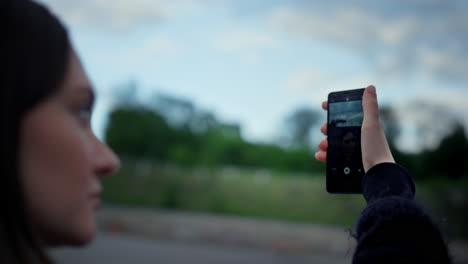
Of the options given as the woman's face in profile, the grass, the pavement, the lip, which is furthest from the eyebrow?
the grass

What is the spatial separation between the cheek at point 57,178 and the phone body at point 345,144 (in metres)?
0.67

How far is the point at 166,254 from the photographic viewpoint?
9.73 metres

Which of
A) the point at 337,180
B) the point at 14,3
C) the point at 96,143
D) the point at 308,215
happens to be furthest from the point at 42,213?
the point at 308,215

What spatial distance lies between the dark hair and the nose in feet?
0.43

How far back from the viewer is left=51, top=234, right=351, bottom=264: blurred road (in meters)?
8.98

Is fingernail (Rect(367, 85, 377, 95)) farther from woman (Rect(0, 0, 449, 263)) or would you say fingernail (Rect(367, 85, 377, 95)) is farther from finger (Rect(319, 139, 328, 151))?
woman (Rect(0, 0, 449, 263))

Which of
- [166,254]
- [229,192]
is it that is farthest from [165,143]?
[166,254]

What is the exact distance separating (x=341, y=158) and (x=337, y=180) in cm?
6

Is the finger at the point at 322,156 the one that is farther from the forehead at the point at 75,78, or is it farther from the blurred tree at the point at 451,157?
the blurred tree at the point at 451,157

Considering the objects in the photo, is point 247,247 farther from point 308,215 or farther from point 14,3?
point 14,3

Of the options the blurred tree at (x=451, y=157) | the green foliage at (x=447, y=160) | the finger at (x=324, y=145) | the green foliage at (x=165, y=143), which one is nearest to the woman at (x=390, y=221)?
the finger at (x=324, y=145)

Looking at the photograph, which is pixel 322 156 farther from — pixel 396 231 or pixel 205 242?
pixel 205 242

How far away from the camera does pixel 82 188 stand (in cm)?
69

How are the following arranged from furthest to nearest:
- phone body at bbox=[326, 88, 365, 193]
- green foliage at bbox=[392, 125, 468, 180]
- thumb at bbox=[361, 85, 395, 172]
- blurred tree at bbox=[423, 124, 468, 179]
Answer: blurred tree at bbox=[423, 124, 468, 179] < green foliage at bbox=[392, 125, 468, 180] < phone body at bbox=[326, 88, 365, 193] < thumb at bbox=[361, 85, 395, 172]
